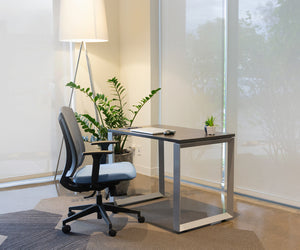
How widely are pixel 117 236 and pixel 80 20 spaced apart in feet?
8.10

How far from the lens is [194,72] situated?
4.39 metres

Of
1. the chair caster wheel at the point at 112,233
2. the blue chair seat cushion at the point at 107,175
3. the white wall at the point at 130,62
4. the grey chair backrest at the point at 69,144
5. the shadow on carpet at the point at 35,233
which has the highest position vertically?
the white wall at the point at 130,62

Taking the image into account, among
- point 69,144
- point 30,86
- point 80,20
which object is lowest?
point 69,144

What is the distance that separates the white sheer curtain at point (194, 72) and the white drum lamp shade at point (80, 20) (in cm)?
95

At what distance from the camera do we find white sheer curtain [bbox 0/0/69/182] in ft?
14.4

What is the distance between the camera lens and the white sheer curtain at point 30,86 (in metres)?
4.40

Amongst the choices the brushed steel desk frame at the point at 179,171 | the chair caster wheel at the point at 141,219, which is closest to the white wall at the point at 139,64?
the brushed steel desk frame at the point at 179,171

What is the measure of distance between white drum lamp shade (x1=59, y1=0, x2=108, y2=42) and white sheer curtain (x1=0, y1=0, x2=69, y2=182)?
1.58 ft

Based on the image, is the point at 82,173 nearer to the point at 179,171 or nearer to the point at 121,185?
the point at 179,171

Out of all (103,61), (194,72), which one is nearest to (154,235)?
(194,72)

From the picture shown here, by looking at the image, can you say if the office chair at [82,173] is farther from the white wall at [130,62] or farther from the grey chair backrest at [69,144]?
the white wall at [130,62]

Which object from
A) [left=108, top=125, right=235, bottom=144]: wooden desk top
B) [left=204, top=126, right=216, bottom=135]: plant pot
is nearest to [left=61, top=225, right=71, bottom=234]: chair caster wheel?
[left=108, top=125, right=235, bottom=144]: wooden desk top

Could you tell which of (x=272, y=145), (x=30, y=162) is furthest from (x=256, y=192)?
(x=30, y=162)

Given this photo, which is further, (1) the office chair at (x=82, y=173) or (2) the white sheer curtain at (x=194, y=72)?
(2) the white sheer curtain at (x=194, y=72)
